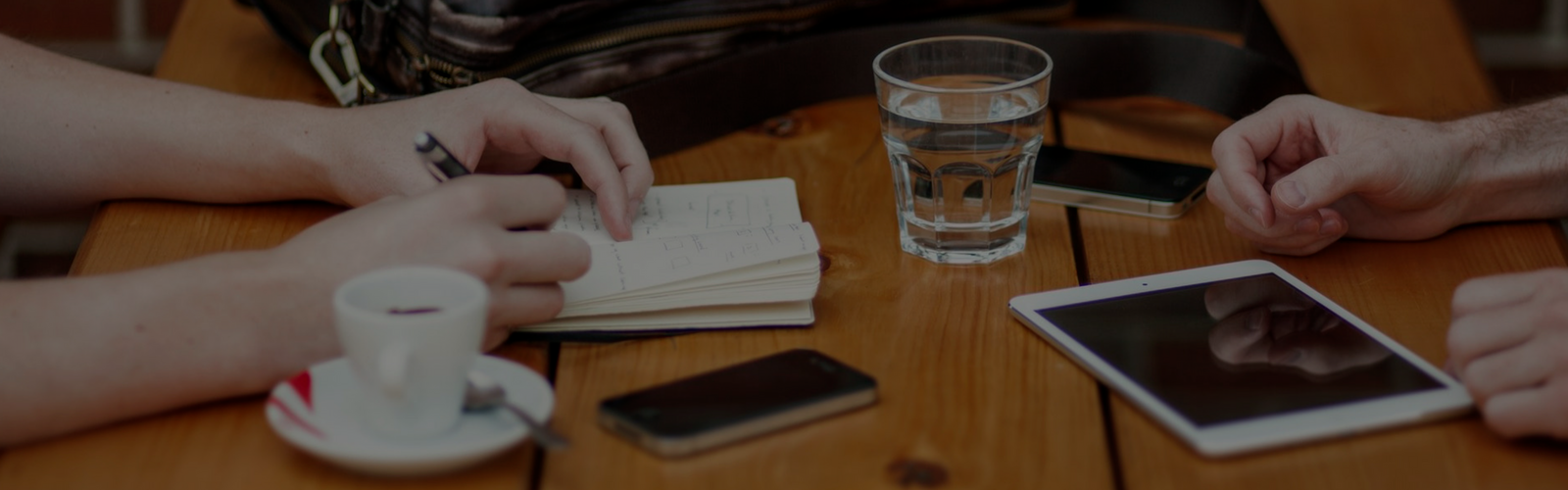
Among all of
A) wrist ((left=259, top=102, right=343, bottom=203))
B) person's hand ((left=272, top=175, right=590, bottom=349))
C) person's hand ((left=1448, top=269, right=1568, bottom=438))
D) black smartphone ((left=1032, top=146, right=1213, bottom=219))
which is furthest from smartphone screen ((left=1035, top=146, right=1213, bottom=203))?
wrist ((left=259, top=102, right=343, bottom=203))

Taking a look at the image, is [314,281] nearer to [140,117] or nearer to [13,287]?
[13,287]

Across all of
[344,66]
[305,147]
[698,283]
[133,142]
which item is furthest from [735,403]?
[344,66]

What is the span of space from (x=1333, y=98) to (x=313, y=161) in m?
0.95

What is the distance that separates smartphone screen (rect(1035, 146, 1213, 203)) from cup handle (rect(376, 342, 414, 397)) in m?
0.63

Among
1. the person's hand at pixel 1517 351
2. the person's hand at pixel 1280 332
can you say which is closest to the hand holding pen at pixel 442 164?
the person's hand at pixel 1280 332

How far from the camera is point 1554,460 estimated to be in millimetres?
795

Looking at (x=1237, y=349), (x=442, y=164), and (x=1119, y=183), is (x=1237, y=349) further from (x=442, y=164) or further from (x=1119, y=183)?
(x=442, y=164)

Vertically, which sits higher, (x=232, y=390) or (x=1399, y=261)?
(x=232, y=390)

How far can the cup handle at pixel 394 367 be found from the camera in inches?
27.9

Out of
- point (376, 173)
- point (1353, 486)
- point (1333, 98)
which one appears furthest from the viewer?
point (1333, 98)

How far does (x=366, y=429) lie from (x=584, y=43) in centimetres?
60

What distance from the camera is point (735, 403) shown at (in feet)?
2.74

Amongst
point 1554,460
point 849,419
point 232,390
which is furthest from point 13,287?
point 1554,460

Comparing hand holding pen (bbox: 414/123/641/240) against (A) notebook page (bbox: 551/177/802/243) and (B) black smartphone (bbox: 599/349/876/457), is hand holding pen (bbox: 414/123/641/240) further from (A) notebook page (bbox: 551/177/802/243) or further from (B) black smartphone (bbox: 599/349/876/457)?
(B) black smartphone (bbox: 599/349/876/457)
